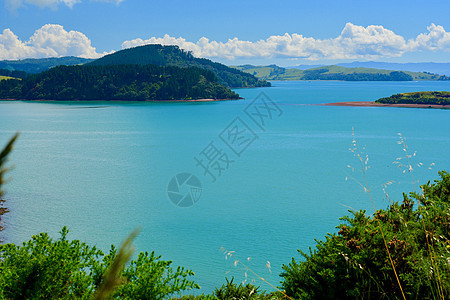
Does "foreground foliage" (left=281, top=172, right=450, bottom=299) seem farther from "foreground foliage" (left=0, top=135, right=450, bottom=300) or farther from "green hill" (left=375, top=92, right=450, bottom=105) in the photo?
"green hill" (left=375, top=92, right=450, bottom=105)

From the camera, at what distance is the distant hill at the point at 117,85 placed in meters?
134

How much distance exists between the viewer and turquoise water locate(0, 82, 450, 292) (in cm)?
2178

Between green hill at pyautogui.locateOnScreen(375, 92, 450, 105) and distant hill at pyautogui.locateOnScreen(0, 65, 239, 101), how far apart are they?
174 feet

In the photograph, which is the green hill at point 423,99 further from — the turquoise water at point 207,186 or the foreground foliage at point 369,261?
the foreground foliage at point 369,261

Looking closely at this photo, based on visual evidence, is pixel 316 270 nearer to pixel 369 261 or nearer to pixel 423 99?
pixel 369 261

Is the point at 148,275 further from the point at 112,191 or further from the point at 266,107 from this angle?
the point at 266,107

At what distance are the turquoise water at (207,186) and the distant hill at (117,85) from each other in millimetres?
68435

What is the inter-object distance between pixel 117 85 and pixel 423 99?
102 metres

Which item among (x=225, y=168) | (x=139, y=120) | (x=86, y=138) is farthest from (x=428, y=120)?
(x=86, y=138)

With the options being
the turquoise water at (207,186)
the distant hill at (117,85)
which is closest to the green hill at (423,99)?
the turquoise water at (207,186)

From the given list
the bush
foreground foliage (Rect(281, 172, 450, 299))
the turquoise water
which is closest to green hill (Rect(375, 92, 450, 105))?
the turquoise water

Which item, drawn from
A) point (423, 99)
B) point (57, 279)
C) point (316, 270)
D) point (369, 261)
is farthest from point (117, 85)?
point (369, 261)

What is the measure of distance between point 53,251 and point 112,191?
2209 centimetres

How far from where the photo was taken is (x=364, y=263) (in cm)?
808
